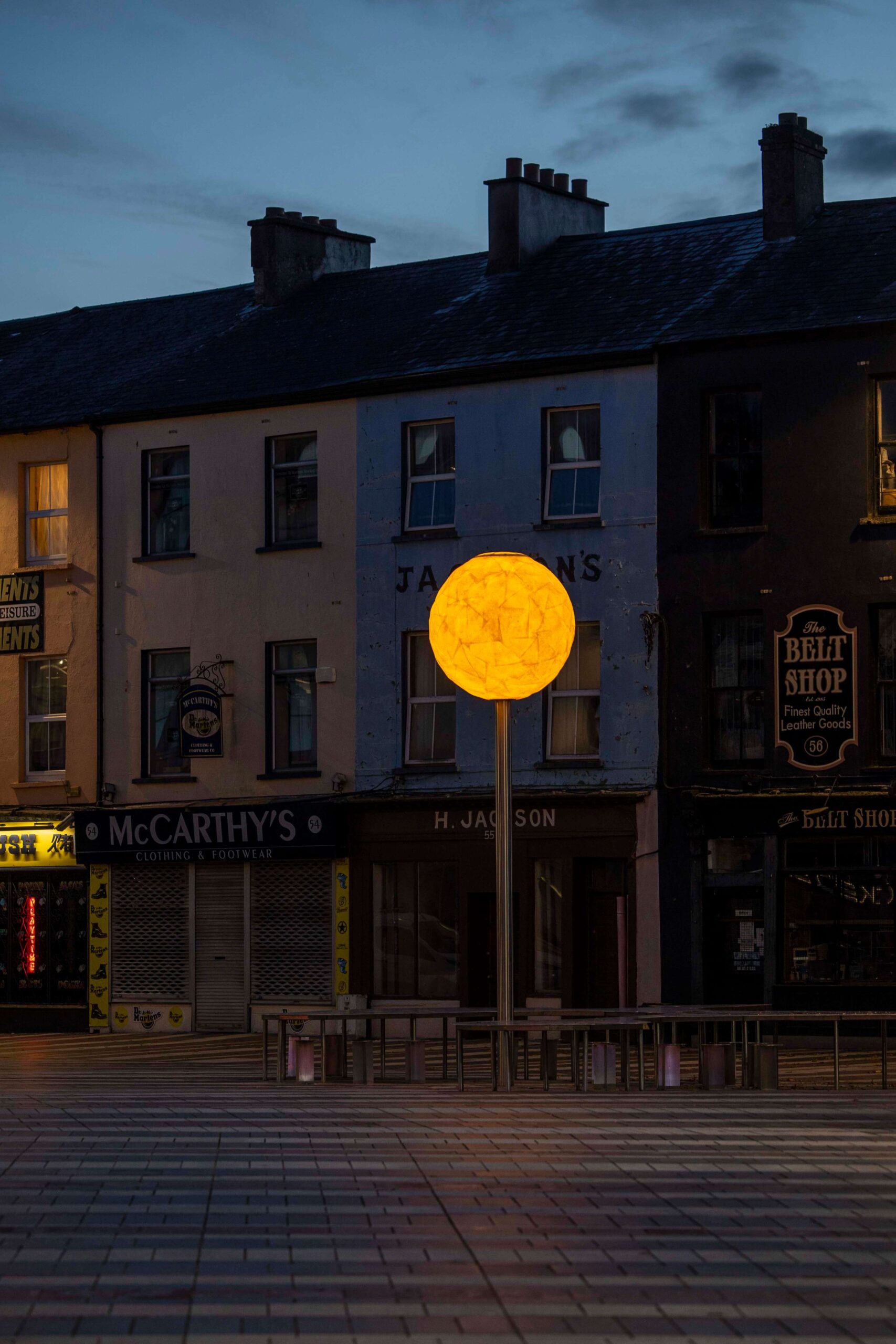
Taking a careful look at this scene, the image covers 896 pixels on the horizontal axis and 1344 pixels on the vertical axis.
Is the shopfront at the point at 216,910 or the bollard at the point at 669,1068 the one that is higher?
the shopfront at the point at 216,910

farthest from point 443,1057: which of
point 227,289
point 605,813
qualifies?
point 227,289

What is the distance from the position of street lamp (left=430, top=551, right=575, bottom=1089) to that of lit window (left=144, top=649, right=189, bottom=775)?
13.8m

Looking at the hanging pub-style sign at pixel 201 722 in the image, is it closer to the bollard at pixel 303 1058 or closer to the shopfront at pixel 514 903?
the shopfront at pixel 514 903

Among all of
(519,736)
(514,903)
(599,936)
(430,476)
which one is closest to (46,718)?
(430,476)

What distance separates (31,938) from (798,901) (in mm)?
12673

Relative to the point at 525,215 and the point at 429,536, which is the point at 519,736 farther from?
the point at 525,215

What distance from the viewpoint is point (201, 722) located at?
3250 cm

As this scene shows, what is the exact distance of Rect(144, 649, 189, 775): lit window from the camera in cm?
3362

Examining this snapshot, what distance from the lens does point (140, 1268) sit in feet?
32.3

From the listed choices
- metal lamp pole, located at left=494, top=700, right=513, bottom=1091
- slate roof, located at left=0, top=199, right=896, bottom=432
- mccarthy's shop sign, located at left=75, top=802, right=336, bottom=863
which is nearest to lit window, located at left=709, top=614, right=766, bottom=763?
slate roof, located at left=0, top=199, right=896, bottom=432

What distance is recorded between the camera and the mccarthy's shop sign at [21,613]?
34.7m

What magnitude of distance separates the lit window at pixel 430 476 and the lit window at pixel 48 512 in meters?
6.26

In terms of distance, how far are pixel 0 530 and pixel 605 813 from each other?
38.8ft

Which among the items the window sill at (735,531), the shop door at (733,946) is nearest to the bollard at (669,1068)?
the shop door at (733,946)
